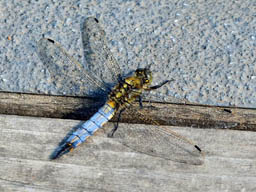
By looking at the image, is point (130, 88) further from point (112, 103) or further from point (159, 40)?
point (159, 40)

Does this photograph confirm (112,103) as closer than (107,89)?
Yes

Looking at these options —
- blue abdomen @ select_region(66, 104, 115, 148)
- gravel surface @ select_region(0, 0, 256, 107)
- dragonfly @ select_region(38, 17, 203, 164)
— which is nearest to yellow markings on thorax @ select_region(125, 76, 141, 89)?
dragonfly @ select_region(38, 17, 203, 164)

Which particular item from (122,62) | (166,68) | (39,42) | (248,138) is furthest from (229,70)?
(39,42)

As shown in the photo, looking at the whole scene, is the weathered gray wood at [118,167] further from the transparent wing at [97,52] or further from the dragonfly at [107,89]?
the transparent wing at [97,52]

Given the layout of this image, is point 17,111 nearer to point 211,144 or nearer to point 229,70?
point 211,144

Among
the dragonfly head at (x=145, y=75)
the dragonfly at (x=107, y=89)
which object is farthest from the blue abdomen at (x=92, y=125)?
the dragonfly head at (x=145, y=75)

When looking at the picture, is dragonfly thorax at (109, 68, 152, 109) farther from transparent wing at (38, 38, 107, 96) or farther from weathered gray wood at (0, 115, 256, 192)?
weathered gray wood at (0, 115, 256, 192)

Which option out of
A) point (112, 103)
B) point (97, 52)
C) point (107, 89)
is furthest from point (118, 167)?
point (97, 52)
